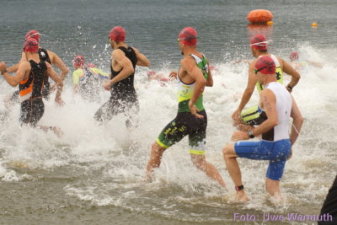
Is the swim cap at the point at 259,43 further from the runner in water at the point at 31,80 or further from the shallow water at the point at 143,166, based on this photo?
the runner in water at the point at 31,80

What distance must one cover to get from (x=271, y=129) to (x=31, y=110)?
16.3ft

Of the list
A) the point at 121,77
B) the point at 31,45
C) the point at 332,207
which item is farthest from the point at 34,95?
the point at 332,207

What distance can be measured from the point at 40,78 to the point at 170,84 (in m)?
6.93

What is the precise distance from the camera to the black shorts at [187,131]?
6898 millimetres

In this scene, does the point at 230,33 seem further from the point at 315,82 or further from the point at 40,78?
the point at 40,78

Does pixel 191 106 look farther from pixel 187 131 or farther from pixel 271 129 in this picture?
pixel 271 129

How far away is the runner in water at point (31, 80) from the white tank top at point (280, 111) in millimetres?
4521

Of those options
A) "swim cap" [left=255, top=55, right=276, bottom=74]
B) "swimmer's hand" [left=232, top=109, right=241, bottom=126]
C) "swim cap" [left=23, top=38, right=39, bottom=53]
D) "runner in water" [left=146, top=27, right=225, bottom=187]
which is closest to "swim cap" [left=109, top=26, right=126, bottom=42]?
"swim cap" [left=23, top=38, right=39, bottom=53]

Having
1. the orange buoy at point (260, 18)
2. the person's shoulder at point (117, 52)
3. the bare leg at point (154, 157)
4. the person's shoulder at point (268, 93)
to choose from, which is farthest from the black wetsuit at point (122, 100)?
the orange buoy at point (260, 18)

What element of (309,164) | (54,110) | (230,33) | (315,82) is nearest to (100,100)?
(54,110)

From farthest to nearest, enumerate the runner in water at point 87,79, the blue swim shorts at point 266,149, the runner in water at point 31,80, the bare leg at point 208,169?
1. the runner in water at point 87,79
2. the runner in water at point 31,80
3. the bare leg at point 208,169
4. the blue swim shorts at point 266,149

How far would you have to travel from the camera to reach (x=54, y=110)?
1091 cm

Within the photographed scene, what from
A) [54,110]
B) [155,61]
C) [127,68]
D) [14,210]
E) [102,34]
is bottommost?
[14,210]

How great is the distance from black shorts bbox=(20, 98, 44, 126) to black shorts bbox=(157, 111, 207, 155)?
3.22 m
